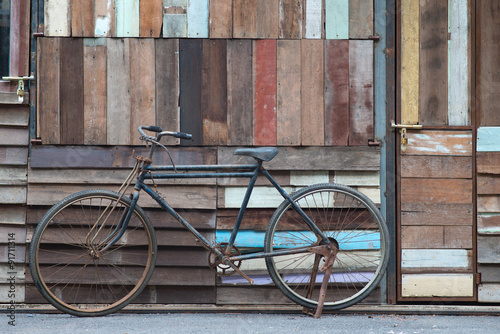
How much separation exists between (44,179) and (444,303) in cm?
326

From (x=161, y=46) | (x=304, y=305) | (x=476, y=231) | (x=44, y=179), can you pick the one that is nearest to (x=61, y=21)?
(x=161, y=46)

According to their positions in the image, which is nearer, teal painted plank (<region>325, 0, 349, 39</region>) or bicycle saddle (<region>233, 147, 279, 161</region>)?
bicycle saddle (<region>233, 147, 279, 161</region>)

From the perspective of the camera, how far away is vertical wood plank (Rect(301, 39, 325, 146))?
4027mm

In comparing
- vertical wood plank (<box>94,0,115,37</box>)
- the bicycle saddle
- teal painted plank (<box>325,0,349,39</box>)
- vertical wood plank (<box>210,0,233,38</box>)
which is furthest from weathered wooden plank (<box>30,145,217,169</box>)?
teal painted plank (<box>325,0,349,39</box>)

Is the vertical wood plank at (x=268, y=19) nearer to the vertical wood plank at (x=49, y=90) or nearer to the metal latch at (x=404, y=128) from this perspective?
the metal latch at (x=404, y=128)

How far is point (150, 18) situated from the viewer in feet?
13.1

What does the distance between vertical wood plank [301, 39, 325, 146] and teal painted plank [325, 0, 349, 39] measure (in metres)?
0.12

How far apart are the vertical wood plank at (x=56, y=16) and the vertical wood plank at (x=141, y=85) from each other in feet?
1.78

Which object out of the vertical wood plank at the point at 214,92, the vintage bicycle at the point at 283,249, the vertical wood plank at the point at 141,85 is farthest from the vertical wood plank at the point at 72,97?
the vertical wood plank at the point at 214,92

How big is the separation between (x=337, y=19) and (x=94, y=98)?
197cm

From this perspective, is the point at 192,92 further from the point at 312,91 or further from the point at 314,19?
the point at 314,19

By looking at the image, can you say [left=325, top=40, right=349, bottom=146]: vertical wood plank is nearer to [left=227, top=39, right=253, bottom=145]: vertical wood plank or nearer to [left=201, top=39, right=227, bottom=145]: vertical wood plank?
[left=227, top=39, right=253, bottom=145]: vertical wood plank

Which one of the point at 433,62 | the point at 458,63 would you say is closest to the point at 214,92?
the point at 433,62

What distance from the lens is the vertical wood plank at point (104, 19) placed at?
3980mm
